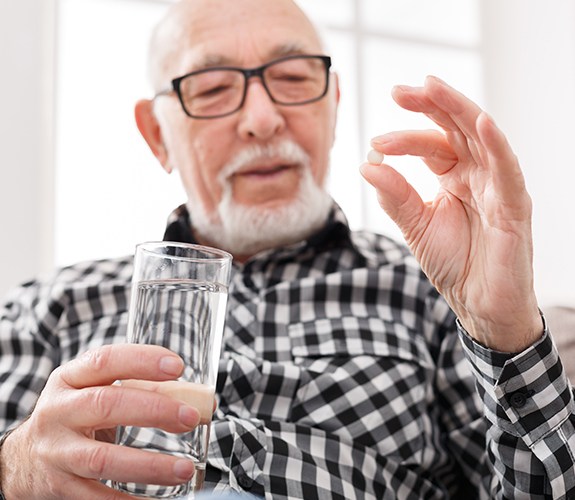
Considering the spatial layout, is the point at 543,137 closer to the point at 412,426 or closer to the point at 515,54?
the point at 515,54

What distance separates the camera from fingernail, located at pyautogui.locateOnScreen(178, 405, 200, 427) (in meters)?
0.68

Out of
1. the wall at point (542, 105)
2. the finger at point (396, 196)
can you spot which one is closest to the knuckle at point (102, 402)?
the finger at point (396, 196)

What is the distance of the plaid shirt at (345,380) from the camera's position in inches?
35.0

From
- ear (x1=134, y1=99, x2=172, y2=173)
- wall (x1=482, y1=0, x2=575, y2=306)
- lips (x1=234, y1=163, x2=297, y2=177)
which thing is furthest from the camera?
wall (x1=482, y1=0, x2=575, y2=306)

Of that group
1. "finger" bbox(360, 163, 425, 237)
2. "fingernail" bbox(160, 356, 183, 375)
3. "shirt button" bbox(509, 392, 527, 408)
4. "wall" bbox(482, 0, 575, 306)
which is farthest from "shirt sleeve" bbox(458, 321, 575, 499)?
"wall" bbox(482, 0, 575, 306)

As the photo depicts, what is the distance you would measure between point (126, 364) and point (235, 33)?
2.75 ft

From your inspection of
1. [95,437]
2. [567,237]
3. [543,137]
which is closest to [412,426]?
[95,437]

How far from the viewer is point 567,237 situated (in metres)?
2.58

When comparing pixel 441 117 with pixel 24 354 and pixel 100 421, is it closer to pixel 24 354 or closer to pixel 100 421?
pixel 100 421

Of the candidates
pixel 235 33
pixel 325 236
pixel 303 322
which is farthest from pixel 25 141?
pixel 303 322

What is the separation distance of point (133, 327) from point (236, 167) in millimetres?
624

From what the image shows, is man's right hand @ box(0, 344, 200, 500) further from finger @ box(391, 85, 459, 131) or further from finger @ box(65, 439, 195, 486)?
finger @ box(391, 85, 459, 131)

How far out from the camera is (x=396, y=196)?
85 centimetres

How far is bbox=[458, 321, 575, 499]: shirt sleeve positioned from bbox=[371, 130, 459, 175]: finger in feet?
0.65
